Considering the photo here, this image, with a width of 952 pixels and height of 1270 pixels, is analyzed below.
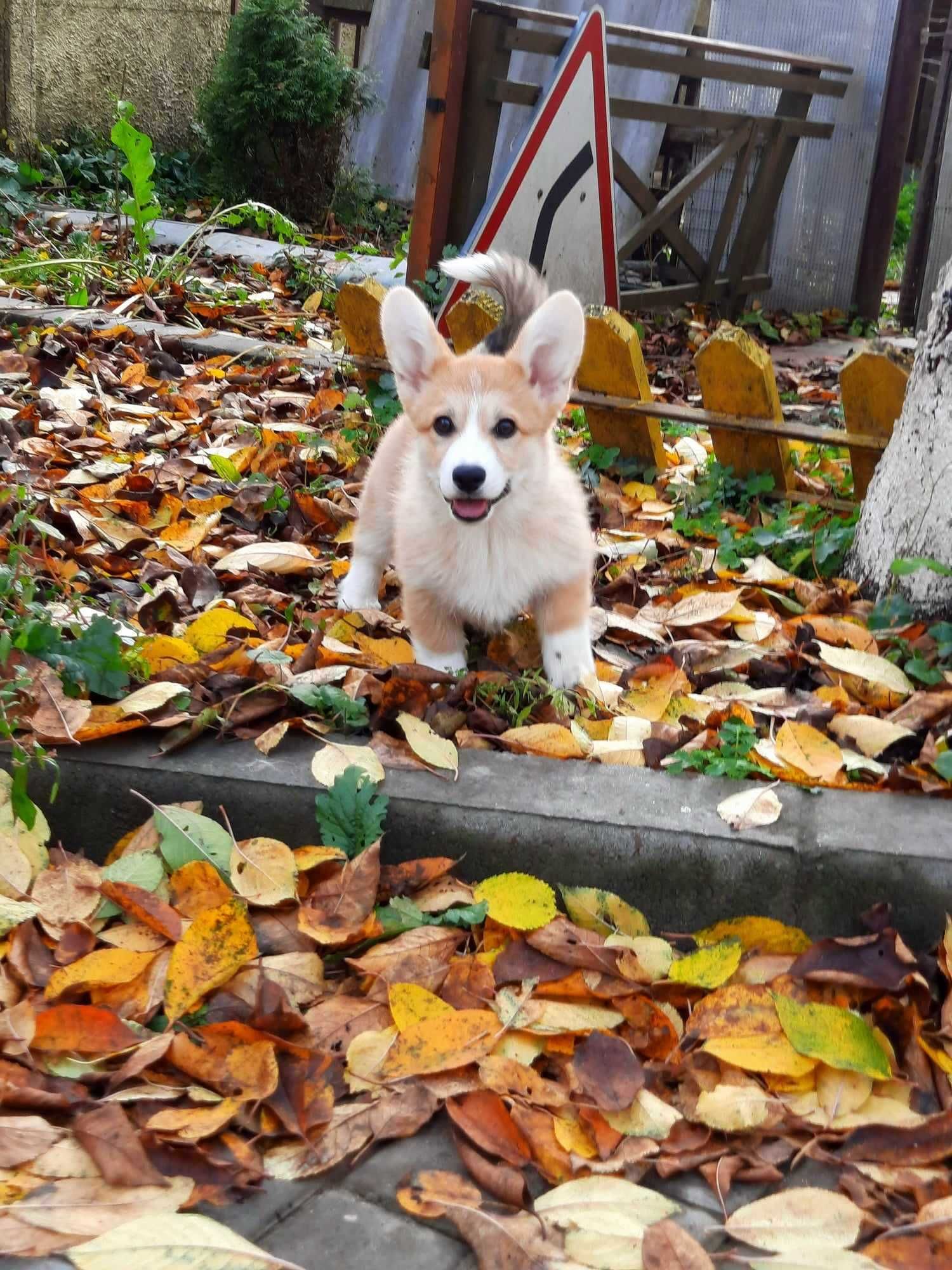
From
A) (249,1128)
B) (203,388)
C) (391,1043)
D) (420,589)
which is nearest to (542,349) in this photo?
(420,589)

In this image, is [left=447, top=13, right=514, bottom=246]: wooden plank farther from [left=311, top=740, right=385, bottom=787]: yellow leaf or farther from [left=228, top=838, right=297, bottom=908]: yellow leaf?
[left=228, top=838, right=297, bottom=908]: yellow leaf

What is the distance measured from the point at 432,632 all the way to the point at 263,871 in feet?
3.03

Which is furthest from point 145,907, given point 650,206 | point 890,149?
point 890,149

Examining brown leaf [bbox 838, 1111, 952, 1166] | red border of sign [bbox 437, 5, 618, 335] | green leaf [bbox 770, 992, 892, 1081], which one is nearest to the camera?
brown leaf [bbox 838, 1111, 952, 1166]

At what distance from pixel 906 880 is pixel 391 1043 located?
927 millimetres

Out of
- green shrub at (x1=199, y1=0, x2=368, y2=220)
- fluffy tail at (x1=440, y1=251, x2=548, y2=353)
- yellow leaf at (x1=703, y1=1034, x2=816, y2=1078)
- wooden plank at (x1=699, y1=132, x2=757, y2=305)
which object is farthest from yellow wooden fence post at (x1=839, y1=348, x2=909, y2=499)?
green shrub at (x1=199, y1=0, x2=368, y2=220)

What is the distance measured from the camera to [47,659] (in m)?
2.55

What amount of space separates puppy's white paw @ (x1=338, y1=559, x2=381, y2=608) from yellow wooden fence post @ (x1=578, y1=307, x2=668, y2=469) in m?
1.19

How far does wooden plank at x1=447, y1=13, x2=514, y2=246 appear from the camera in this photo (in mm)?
5320

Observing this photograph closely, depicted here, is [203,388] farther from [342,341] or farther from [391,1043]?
[391,1043]

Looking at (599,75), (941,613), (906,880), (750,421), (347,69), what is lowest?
(906,880)

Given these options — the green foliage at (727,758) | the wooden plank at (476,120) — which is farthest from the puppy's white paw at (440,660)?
the wooden plank at (476,120)

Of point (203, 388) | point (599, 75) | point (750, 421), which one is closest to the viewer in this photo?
point (750, 421)

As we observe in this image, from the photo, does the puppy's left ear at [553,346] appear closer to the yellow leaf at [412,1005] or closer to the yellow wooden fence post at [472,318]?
the yellow wooden fence post at [472,318]
